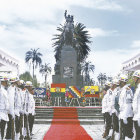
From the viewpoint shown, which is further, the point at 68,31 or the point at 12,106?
the point at 68,31

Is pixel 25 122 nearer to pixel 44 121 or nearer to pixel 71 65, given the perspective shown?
pixel 44 121

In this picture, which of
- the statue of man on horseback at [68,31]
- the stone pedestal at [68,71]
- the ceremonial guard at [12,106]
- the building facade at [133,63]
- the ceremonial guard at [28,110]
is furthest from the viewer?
the building facade at [133,63]

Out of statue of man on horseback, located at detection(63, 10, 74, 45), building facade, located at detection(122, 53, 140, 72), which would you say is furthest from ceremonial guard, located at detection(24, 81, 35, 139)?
building facade, located at detection(122, 53, 140, 72)

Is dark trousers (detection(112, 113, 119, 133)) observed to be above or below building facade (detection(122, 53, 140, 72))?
below

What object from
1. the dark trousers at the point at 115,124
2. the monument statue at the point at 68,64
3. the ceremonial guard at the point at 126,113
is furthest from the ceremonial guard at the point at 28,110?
the monument statue at the point at 68,64

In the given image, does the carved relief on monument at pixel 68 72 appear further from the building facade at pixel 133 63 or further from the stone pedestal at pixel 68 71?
the building facade at pixel 133 63

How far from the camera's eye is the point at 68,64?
84.4ft

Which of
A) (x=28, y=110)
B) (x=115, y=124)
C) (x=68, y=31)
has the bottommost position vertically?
(x=115, y=124)

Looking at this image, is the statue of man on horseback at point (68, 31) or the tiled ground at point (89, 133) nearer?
the tiled ground at point (89, 133)

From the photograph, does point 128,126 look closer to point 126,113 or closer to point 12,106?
point 126,113

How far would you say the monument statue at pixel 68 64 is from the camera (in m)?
25.3

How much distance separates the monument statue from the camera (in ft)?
83.1

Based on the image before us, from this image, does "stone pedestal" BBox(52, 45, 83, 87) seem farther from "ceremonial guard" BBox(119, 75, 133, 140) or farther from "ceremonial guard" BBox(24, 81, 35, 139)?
"ceremonial guard" BBox(119, 75, 133, 140)

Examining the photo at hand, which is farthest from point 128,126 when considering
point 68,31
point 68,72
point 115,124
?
point 68,31
